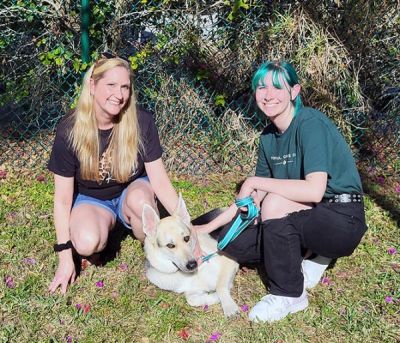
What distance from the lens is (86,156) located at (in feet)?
10.6

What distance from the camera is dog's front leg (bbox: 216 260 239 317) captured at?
2.98 m

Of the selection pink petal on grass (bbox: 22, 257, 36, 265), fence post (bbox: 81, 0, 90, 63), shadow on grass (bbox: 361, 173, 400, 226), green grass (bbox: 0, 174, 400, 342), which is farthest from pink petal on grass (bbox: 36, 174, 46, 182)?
shadow on grass (bbox: 361, 173, 400, 226)

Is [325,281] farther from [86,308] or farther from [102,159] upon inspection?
[102,159]

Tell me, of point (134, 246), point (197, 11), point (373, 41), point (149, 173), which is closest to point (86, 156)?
point (149, 173)

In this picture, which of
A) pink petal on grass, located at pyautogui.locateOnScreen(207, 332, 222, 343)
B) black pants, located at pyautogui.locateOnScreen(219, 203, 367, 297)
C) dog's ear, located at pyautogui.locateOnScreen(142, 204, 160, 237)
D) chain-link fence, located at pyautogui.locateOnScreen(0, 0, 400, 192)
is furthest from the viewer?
chain-link fence, located at pyautogui.locateOnScreen(0, 0, 400, 192)

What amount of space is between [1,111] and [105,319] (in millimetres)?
3586

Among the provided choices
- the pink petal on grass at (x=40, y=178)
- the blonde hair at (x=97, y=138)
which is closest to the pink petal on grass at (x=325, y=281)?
the blonde hair at (x=97, y=138)

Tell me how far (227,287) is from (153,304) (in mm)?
510

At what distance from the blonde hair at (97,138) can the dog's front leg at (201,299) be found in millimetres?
981

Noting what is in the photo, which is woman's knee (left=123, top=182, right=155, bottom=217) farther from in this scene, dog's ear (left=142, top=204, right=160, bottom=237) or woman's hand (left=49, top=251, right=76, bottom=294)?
woman's hand (left=49, top=251, right=76, bottom=294)

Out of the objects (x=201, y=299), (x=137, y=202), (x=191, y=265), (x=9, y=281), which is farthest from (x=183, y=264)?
(x=9, y=281)

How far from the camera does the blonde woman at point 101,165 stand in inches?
124

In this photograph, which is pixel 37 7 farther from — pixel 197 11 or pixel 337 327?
pixel 337 327

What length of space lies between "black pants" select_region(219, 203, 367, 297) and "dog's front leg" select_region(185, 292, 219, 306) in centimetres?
40
